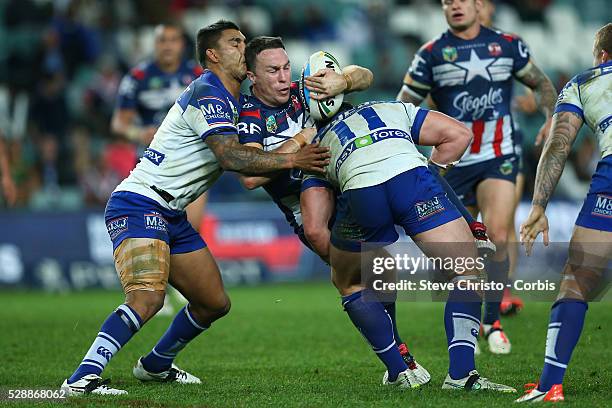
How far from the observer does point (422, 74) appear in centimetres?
953

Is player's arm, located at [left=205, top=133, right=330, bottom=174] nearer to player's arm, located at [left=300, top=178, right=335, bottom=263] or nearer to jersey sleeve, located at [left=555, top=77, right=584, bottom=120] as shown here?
player's arm, located at [left=300, top=178, right=335, bottom=263]

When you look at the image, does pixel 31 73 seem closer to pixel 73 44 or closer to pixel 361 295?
pixel 73 44

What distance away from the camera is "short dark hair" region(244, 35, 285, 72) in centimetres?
725

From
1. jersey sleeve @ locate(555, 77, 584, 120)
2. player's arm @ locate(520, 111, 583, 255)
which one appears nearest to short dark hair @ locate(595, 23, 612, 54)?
jersey sleeve @ locate(555, 77, 584, 120)

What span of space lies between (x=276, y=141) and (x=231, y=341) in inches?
128

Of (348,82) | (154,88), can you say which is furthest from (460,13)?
(154,88)

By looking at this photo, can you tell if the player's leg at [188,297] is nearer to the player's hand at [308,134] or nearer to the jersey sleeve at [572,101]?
the player's hand at [308,134]

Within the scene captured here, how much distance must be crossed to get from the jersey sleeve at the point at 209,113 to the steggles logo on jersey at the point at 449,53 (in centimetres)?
330

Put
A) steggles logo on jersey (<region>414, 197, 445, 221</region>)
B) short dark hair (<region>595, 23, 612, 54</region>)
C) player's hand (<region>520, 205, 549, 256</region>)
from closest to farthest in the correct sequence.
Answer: player's hand (<region>520, 205, 549, 256</region>), short dark hair (<region>595, 23, 612, 54</region>), steggles logo on jersey (<region>414, 197, 445, 221</region>)

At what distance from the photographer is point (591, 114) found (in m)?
6.19

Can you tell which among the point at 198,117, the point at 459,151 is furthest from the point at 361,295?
the point at 198,117

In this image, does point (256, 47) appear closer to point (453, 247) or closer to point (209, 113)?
point (209, 113)

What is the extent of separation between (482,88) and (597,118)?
3.42 m

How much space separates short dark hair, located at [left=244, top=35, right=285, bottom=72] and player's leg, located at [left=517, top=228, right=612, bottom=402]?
2.63 m
